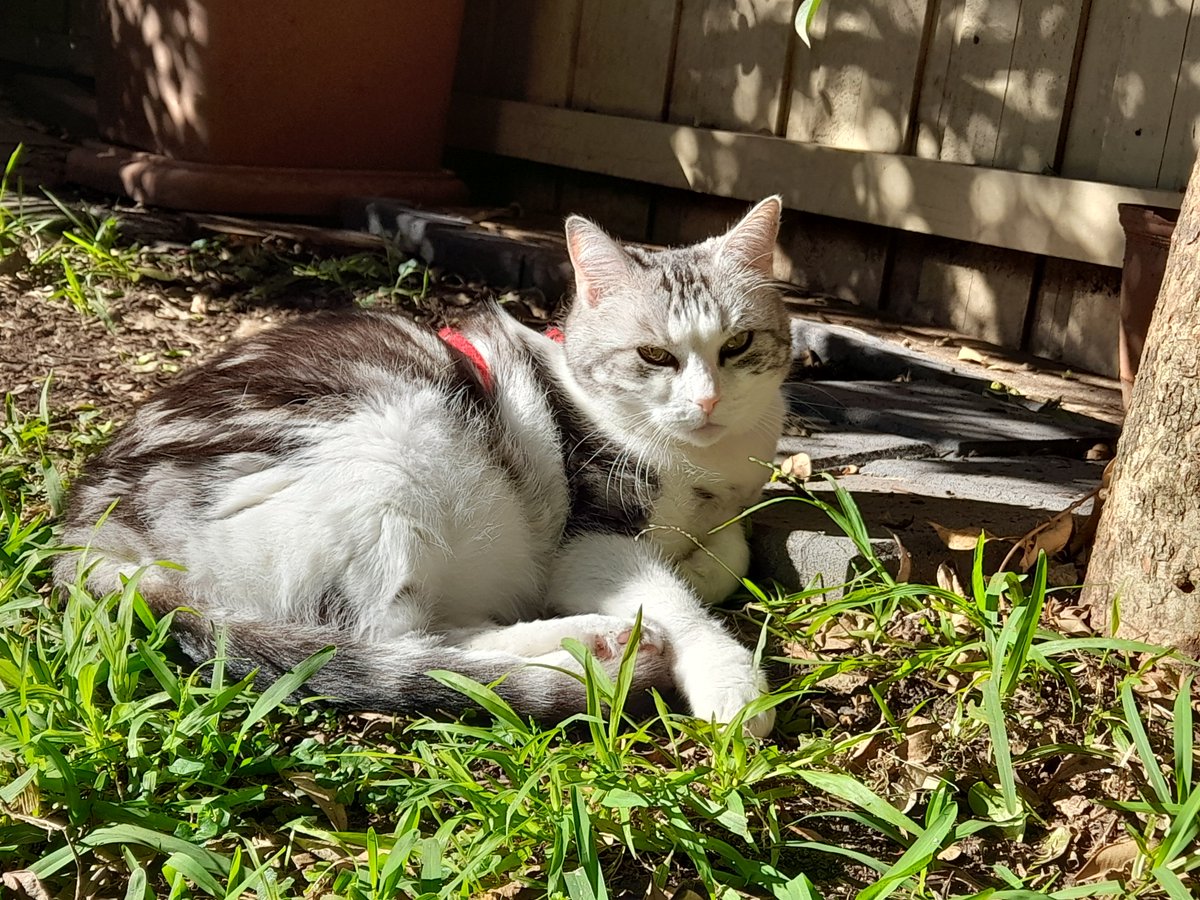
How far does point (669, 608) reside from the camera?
241 centimetres

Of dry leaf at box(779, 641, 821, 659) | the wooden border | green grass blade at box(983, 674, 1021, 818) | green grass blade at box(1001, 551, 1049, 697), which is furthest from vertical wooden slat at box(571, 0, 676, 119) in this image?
green grass blade at box(983, 674, 1021, 818)

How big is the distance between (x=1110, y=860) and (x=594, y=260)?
1.68 m

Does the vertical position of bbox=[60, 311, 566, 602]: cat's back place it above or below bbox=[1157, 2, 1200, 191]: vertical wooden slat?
below

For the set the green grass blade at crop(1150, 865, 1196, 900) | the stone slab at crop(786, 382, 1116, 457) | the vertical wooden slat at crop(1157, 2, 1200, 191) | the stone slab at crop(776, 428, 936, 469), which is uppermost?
the vertical wooden slat at crop(1157, 2, 1200, 191)

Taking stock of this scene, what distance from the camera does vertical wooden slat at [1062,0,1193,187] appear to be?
3.96m

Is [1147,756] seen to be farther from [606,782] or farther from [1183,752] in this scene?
[606,782]

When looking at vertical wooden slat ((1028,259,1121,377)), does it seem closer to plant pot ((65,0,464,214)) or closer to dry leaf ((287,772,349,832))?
plant pot ((65,0,464,214))

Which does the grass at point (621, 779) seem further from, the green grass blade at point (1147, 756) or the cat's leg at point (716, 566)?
the cat's leg at point (716, 566)

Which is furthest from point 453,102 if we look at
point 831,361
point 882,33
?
point 831,361

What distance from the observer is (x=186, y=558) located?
223cm

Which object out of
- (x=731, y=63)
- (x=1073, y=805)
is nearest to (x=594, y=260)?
(x=1073, y=805)

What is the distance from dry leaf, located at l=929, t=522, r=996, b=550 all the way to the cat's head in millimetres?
478

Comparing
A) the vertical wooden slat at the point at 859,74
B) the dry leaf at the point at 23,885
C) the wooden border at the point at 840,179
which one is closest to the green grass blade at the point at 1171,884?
the dry leaf at the point at 23,885

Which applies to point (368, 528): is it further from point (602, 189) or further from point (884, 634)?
point (602, 189)
